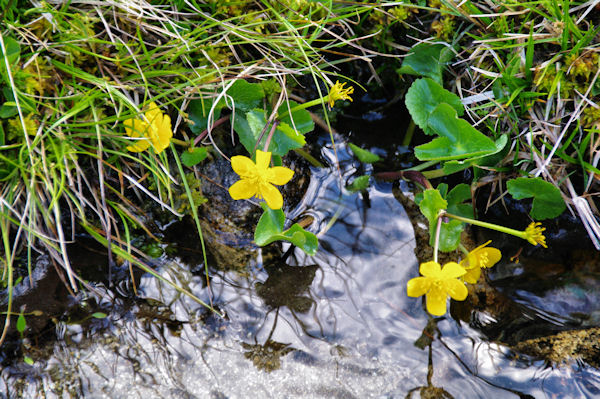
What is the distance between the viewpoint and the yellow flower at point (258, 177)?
200cm

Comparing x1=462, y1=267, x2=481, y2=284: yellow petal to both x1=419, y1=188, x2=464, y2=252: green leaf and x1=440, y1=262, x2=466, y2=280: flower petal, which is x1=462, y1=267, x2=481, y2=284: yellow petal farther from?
x1=440, y1=262, x2=466, y2=280: flower petal

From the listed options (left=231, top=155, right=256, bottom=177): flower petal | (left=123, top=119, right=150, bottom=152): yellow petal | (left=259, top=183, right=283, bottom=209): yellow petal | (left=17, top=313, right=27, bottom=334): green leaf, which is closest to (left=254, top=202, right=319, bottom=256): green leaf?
(left=259, top=183, right=283, bottom=209): yellow petal

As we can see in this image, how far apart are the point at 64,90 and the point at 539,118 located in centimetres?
221

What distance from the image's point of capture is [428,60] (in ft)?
8.32

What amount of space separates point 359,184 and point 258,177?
741mm

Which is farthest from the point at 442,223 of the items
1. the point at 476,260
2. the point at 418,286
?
the point at 418,286

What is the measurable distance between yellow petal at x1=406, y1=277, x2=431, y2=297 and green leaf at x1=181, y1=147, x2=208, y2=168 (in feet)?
3.57

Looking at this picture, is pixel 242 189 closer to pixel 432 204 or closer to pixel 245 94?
pixel 245 94

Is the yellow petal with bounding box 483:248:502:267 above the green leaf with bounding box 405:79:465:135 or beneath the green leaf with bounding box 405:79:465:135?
beneath

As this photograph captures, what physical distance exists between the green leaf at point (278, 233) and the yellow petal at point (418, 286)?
19.4 inches

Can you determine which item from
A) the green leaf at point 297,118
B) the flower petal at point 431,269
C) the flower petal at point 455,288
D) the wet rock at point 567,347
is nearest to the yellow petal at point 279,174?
the green leaf at point 297,118

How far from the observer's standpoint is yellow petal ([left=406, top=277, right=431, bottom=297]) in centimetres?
193

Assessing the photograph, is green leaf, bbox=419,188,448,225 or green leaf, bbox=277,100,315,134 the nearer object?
green leaf, bbox=419,188,448,225

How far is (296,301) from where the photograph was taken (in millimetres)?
2240
